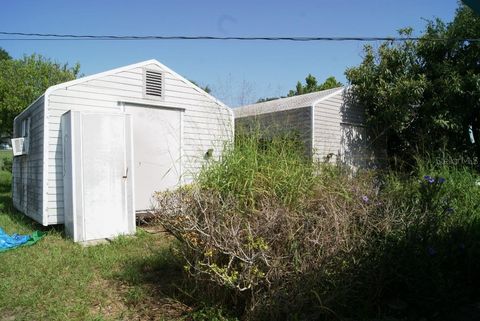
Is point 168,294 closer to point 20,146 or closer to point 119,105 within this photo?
point 119,105

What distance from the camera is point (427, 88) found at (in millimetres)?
10469

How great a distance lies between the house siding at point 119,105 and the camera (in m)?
6.81

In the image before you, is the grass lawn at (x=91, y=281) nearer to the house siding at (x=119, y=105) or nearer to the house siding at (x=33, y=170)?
the house siding at (x=119, y=105)

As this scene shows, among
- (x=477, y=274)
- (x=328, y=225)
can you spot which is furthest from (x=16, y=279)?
(x=477, y=274)

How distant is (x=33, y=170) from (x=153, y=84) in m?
3.11

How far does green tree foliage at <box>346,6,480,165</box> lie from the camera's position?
10203 millimetres

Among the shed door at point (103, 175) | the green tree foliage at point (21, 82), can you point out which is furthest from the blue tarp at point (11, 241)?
the green tree foliage at point (21, 82)

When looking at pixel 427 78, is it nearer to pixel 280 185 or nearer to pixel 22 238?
pixel 280 185

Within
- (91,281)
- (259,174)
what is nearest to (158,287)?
(91,281)

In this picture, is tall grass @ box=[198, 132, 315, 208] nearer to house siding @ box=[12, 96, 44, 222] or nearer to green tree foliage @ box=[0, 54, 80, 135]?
house siding @ box=[12, 96, 44, 222]

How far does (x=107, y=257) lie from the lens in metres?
5.03

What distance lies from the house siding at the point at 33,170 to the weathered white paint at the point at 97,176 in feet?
2.86

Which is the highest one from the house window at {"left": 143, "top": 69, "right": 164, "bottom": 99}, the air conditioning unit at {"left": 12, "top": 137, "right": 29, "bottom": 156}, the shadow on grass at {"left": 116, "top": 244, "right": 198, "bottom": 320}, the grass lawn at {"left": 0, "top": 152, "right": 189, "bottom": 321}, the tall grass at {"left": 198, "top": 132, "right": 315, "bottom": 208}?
the house window at {"left": 143, "top": 69, "right": 164, "bottom": 99}

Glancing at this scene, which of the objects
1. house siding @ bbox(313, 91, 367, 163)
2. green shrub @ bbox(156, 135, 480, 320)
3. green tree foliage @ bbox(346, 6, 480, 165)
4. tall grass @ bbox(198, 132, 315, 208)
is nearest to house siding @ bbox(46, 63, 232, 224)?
tall grass @ bbox(198, 132, 315, 208)
